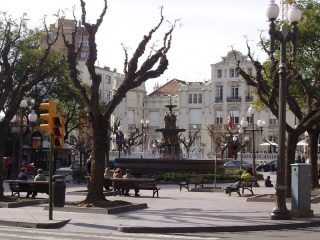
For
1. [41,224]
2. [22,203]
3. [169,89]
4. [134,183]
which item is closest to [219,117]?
[169,89]

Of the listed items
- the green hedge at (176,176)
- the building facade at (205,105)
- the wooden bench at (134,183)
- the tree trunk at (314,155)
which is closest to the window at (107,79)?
the building facade at (205,105)

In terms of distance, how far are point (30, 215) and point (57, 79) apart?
35.7 meters

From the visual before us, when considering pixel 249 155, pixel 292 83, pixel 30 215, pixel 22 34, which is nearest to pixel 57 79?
pixel 22 34

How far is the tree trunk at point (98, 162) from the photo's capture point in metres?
19.5

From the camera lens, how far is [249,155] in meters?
76.1

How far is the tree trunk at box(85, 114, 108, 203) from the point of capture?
19.5m

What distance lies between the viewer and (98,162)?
19.6 m

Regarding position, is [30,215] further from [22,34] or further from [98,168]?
[22,34]

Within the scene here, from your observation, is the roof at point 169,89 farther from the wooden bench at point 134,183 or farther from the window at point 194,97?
the wooden bench at point 134,183

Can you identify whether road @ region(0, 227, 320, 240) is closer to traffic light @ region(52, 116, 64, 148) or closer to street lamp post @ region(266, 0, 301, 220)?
street lamp post @ region(266, 0, 301, 220)

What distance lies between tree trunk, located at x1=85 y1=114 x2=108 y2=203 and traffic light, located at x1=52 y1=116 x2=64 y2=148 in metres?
3.89

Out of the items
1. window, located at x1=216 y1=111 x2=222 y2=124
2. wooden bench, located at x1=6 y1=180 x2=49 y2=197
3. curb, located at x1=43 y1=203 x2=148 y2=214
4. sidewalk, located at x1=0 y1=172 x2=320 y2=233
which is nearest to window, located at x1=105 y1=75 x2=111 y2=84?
window, located at x1=216 y1=111 x2=222 y2=124

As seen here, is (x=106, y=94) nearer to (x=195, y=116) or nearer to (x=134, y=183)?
(x=195, y=116)

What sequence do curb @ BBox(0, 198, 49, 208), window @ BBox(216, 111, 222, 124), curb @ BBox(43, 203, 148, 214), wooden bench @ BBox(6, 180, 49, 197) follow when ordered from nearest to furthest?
curb @ BBox(43, 203, 148, 214) < curb @ BBox(0, 198, 49, 208) < wooden bench @ BBox(6, 180, 49, 197) < window @ BBox(216, 111, 222, 124)
